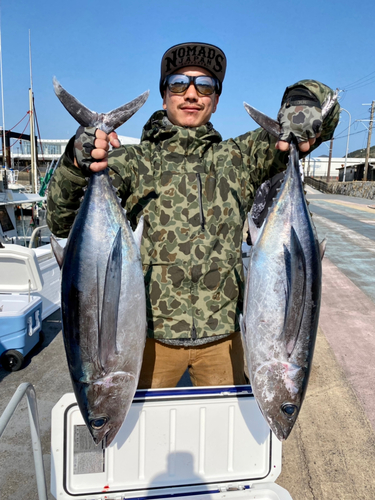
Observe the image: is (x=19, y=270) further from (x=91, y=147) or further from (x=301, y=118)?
(x=301, y=118)

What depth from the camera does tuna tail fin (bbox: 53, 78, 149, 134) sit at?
149 centimetres

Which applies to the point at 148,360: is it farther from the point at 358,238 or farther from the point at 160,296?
the point at 358,238

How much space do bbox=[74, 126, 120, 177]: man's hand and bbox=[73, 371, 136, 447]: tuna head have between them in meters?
0.83

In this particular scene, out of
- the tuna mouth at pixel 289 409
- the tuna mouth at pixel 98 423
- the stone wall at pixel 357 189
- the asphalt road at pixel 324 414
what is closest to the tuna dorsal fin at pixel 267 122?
the tuna mouth at pixel 289 409

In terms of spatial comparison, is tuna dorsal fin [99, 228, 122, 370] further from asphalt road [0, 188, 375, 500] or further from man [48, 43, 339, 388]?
asphalt road [0, 188, 375, 500]

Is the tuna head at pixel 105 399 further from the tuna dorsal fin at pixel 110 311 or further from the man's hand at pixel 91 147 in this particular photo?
the man's hand at pixel 91 147

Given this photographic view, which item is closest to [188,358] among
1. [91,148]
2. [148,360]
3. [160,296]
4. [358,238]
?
[148,360]

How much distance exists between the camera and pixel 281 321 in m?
1.50

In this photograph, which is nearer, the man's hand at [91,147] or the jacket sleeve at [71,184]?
the man's hand at [91,147]

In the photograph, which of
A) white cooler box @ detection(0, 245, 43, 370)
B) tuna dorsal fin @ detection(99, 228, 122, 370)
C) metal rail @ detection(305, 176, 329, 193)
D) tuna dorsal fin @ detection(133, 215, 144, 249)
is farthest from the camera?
metal rail @ detection(305, 176, 329, 193)

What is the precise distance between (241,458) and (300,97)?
1719mm

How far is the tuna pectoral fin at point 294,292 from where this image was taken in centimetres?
149

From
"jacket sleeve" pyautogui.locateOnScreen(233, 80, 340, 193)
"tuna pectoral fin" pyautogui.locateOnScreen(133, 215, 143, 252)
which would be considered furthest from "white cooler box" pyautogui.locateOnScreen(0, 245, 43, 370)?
"jacket sleeve" pyautogui.locateOnScreen(233, 80, 340, 193)

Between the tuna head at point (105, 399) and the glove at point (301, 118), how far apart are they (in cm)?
117
